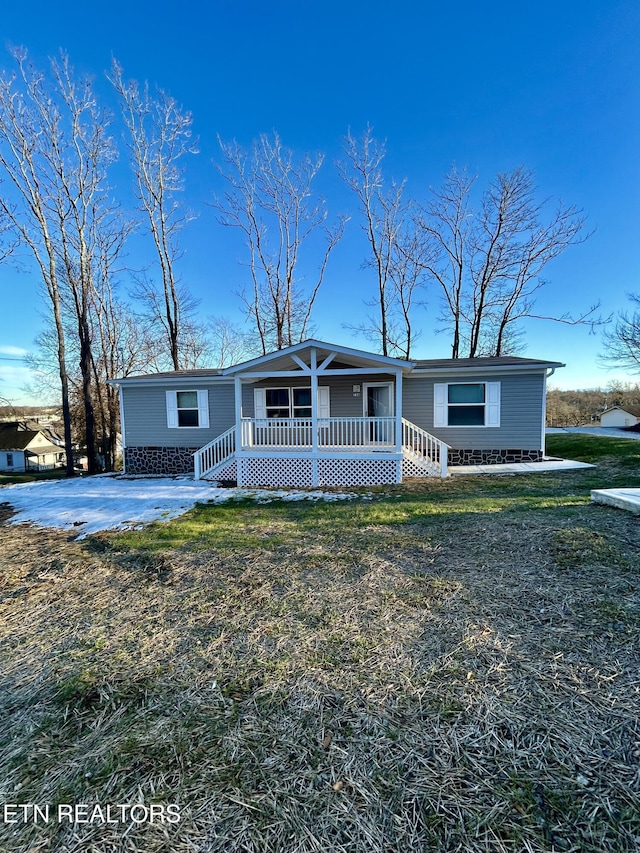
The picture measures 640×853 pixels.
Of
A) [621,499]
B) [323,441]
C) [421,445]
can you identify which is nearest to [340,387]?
[323,441]

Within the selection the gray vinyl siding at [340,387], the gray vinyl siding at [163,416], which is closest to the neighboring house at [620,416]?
the gray vinyl siding at [340,387]

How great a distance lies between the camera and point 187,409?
38.3ft

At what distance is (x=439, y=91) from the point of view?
13.2 meters

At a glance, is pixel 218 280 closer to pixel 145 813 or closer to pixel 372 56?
pixel 372 56

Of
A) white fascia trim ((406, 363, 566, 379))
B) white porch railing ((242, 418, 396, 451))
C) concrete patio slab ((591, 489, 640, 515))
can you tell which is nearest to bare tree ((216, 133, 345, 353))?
white fascia trim ((406, 363, 566, 379))

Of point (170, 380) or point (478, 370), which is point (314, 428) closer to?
point (478, 370)

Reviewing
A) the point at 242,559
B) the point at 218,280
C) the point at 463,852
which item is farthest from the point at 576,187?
the point at 463,852

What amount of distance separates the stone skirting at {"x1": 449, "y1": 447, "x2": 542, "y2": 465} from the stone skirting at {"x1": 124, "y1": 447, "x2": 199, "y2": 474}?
27.3 ft

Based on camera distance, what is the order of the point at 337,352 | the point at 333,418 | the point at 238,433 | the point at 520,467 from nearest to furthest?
the point at 337,352 < the point at 333,418 < the point at 238,433 < the point at 520,467

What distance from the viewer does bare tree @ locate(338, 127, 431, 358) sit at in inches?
681

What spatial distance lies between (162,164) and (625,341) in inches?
853

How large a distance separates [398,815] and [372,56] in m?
18.7

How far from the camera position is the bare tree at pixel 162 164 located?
15.2 meters

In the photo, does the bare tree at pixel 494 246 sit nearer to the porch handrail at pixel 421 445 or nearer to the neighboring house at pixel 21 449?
the porch handrail at pixel 421 445
